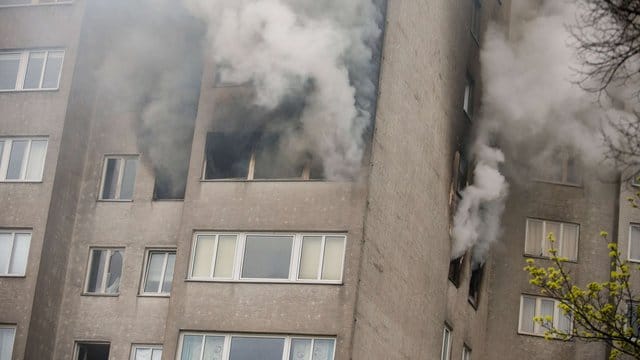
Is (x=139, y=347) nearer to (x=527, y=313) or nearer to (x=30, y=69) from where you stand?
(x=30, y=69)

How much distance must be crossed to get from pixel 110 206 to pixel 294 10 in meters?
6.86

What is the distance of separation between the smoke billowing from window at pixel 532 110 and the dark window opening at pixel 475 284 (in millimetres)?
278

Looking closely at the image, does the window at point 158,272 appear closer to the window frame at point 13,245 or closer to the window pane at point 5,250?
the window frame at point 13,245

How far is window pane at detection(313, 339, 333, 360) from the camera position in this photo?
28.6m

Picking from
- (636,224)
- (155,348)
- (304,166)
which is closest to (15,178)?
(155,348)

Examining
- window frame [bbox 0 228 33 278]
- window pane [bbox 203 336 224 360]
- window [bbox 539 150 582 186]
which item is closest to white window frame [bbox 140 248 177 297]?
window frame [bbox 0 228 33 278]

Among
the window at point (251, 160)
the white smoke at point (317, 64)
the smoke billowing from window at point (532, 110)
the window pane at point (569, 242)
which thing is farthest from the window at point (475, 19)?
the window at point (251, 160)

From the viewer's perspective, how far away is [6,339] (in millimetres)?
31938

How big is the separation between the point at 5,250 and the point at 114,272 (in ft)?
8.81

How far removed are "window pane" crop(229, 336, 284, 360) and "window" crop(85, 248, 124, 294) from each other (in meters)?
4.61

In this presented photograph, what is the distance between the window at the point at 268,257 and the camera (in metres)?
29.5

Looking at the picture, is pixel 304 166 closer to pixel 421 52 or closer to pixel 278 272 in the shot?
pixel 278 272

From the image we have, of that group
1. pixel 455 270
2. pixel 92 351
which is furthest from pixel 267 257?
pixel 455 270

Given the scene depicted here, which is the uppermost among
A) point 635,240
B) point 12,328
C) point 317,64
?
point 317,64
